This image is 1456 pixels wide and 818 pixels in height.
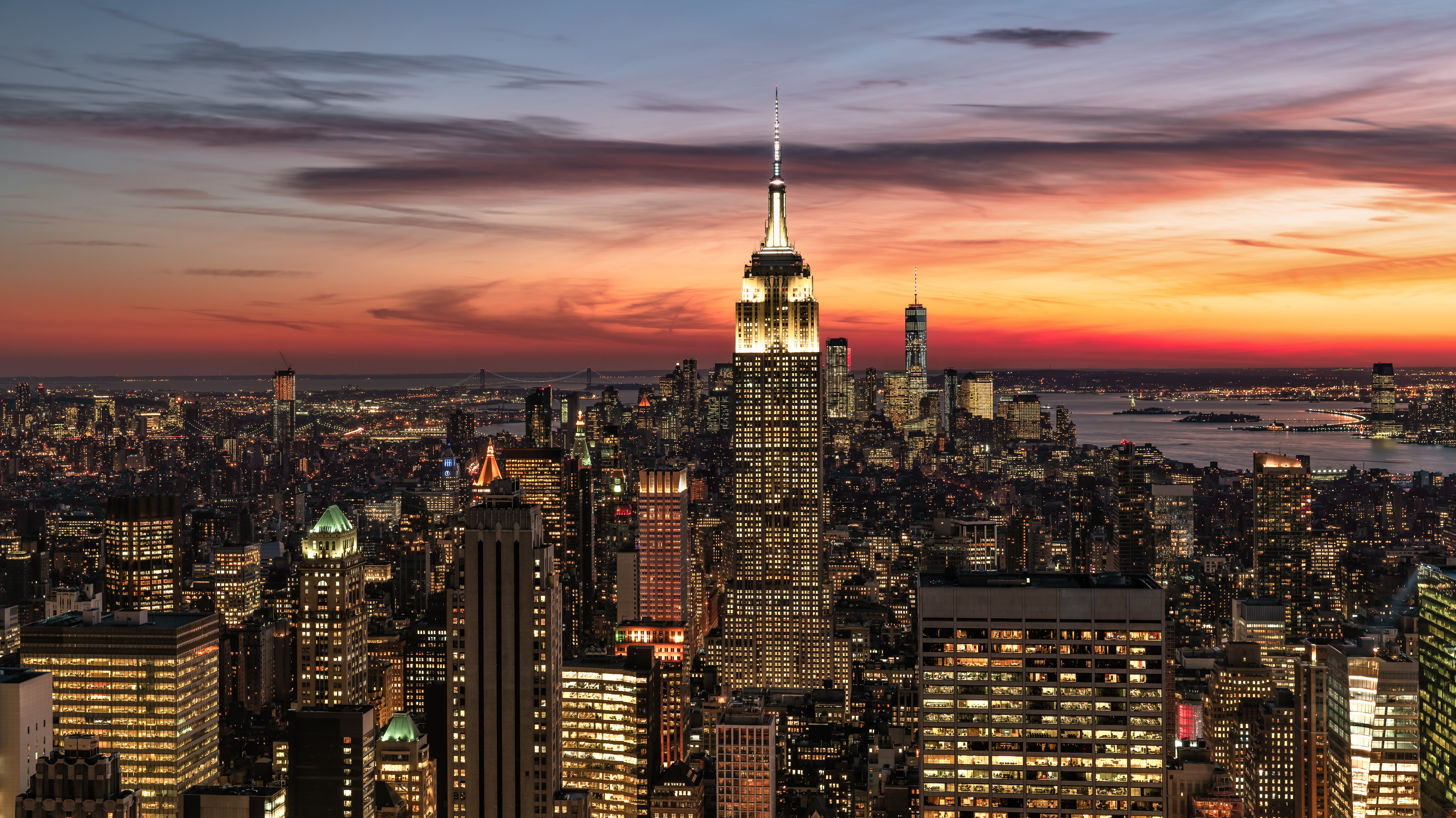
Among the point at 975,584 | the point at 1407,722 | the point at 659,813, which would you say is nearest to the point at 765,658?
the point at 659,813

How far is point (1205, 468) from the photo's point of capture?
133 metres

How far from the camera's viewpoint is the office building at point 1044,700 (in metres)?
39.0

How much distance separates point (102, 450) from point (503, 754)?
8279 cm

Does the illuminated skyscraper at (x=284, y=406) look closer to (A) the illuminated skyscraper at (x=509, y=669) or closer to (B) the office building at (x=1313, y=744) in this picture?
(A) the illuminated skyscraper at (x=509, y=669)

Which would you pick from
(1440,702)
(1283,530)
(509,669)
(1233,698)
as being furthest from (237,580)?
(1283,530)

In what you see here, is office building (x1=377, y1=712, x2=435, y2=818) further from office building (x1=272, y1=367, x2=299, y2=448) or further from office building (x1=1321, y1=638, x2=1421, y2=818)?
office building (x1=272, y1=367, x2=299, y2=448)

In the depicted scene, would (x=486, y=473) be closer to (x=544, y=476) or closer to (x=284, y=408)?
(x=544, y=476)

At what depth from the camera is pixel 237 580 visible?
98.9 m

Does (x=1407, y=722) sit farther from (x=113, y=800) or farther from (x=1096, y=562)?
(x=1096, y=562)

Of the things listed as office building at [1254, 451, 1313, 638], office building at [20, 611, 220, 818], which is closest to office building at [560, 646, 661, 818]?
office building at [20, 611, 220, 818]

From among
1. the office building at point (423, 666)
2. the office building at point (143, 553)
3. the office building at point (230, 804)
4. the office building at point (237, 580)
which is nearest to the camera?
the office building at point (230, 804)

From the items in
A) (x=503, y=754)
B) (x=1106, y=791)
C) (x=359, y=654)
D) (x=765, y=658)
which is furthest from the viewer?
(x=765, y=658)

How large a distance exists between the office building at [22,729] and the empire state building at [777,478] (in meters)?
61.0

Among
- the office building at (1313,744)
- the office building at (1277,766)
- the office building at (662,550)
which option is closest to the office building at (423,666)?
the office building at (662,550)
